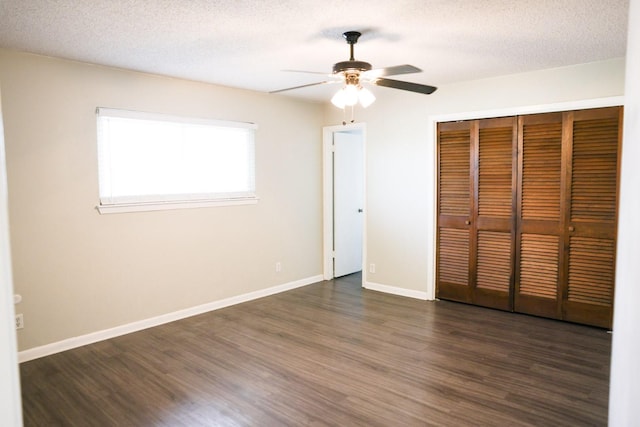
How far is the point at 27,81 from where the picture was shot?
3.32 metres

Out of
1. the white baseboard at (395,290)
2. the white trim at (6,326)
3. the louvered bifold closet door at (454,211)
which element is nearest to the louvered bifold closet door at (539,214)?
the louvered bifold closet door at (454,211)

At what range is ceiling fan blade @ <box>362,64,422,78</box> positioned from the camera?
2574 millimetres

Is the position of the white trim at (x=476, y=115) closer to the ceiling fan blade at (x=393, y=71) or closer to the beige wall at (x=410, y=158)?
the beige wall at (x=410, y=158)

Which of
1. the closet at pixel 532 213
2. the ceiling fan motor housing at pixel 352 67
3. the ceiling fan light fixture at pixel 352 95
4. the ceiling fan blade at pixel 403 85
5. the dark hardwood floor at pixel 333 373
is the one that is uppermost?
the ceiling fan motor housing at pixel 352 67

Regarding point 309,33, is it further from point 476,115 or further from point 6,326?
point 6,326

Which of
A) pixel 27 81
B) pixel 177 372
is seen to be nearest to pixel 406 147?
pixel 177 372

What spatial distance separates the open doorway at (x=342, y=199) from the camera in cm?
587

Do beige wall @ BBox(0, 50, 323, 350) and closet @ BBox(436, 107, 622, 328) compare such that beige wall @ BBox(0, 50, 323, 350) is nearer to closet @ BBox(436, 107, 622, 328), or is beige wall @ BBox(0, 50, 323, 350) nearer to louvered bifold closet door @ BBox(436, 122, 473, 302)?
louvered bifold closet door @ BBox(436, 122, 473, 302)

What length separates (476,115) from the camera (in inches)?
178

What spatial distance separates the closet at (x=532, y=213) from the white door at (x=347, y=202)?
1.56 m

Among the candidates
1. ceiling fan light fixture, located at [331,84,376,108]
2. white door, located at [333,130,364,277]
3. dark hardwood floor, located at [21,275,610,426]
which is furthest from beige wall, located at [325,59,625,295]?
ceiling fan light fixture, located at [331,84,376,108]

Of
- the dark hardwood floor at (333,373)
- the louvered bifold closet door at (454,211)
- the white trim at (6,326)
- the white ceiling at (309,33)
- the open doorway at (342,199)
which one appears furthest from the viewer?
the open doorway at (342,199)

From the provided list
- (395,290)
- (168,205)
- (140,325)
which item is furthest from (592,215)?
(140,325)

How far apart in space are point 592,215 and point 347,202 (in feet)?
10.0
